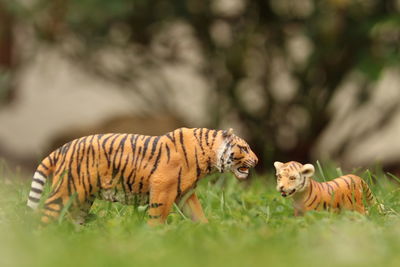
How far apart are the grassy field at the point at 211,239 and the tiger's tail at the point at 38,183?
0.26 feet

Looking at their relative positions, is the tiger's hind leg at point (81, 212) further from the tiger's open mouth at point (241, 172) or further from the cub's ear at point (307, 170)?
the cub's ear at point (307, 170)

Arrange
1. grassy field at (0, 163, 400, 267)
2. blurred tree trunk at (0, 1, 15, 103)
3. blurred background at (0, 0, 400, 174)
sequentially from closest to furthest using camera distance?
grassy field at (0, 163, 400, 267) < blurred background at (0, 0, 400, 174) < blurred tree trunk at (0, 1, 15, 103)

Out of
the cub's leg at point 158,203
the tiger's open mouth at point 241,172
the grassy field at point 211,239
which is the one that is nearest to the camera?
the grassy field at point 211,239

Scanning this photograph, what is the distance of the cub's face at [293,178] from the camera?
395 centimetres

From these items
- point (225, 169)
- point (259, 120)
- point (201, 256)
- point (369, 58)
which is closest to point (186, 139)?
point (225, 169)

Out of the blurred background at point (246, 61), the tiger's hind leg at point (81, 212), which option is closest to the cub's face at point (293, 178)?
the tiger's hind leg at point (81, 212)

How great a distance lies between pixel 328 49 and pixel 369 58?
0.60 meters

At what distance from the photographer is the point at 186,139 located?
400 centimetres

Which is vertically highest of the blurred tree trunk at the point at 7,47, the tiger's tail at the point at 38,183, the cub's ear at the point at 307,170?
the blurred tree trunk at the point at 7,47

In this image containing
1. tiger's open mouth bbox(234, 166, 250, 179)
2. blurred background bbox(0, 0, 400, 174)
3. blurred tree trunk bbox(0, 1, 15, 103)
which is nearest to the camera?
tiger's open mouth bbox(234, 166, 250, 179)

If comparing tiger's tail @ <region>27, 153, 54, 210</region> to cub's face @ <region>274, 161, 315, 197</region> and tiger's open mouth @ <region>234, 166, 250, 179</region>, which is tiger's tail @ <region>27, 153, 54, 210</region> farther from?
cub's face @ <region>274, 161, 315, 197</region>

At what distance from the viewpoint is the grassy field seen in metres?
2.97

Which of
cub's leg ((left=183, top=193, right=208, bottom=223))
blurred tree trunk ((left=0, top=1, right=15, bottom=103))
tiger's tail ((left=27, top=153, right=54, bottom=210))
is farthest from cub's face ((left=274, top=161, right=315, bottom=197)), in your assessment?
blurred tree trunk ((left=0, top=1, right=15, bottom=103))

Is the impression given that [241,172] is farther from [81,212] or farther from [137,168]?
[81,212]
